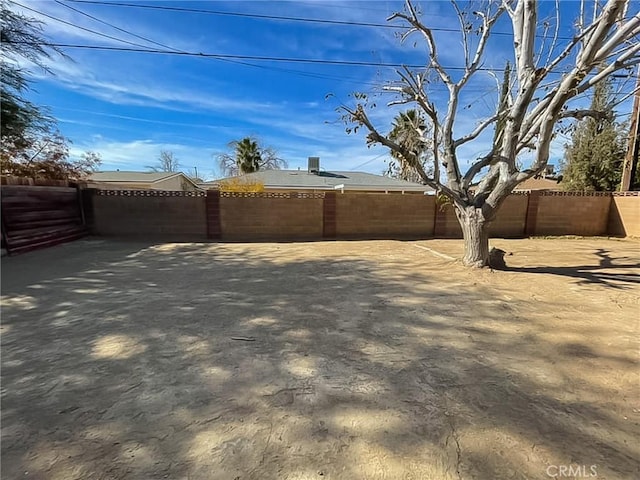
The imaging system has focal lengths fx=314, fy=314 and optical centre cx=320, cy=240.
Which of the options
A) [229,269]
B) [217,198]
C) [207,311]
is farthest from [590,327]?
[217,198]

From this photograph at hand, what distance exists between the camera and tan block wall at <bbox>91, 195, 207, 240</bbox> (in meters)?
9.45

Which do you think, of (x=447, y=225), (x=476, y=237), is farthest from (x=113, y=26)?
(x=447, y=225)

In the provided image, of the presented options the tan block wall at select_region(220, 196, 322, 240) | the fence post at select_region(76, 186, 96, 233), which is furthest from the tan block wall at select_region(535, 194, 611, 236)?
the fence post at select_region(76, 186, 96, 233)

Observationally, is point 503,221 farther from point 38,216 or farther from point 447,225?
point 38,216

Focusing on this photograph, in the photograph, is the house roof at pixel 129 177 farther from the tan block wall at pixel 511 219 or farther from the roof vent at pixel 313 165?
the tan block wall at pixel 511 219

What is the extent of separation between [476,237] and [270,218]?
6.13 m

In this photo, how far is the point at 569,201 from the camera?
11.0 meters

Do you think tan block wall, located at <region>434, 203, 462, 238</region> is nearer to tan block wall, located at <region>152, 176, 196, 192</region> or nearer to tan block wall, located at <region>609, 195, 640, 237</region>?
tan block wall, located at <region>609, 195, 640, 237</region>

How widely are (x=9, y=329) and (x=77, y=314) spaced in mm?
539

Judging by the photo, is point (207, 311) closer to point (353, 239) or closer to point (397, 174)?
point (353, 239)

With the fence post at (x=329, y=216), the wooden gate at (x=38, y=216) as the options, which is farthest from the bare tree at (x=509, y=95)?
the wooden gate at (x=38, y=216)

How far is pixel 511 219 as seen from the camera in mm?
10773

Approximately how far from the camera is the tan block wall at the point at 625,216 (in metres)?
10.6

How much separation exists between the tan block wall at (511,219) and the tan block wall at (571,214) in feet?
2.01
